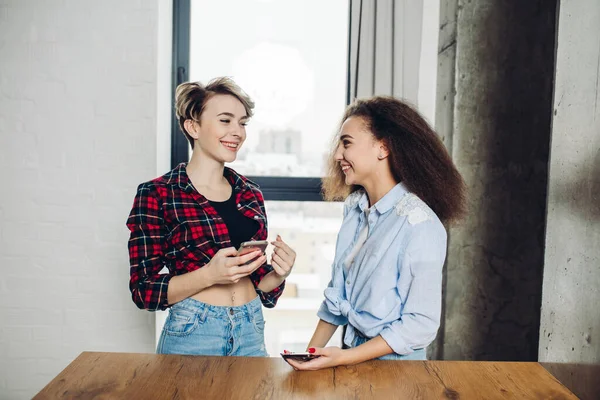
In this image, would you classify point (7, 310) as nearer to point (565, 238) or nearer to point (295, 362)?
point (295, 362)

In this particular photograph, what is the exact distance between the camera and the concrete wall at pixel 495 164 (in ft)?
8.63

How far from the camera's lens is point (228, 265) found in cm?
170

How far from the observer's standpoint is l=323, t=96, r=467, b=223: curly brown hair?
1.71m

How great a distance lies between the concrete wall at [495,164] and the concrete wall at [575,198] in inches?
32.6

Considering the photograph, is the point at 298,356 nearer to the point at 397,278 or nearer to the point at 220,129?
the point at 397,278

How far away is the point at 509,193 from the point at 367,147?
119cm

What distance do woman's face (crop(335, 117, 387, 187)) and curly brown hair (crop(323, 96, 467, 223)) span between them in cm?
2

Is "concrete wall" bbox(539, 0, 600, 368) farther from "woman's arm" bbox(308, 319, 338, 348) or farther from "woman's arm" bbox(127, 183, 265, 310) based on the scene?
"woman's arm" bbox(127, 183, 265, 310)

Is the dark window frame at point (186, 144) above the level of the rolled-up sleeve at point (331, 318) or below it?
above

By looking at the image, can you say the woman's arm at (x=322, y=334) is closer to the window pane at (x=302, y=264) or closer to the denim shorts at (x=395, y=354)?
the denim shorts at (x=395, y=354)

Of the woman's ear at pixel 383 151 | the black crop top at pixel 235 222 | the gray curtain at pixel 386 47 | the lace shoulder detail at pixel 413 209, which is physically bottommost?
the black crop top at pixel 235 222

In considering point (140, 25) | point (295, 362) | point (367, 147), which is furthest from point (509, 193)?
point (140, 25)

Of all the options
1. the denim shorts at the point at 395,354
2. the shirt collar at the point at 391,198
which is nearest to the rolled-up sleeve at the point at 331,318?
the denim shorts at the point at 395,354

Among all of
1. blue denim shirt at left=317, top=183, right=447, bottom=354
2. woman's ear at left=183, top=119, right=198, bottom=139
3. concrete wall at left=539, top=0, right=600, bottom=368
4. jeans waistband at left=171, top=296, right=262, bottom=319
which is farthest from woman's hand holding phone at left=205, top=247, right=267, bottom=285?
concrete wall at left=539, top=0, right=600, bottom=368
